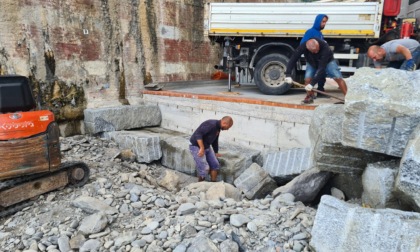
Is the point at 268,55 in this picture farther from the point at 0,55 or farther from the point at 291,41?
the point at 0,55

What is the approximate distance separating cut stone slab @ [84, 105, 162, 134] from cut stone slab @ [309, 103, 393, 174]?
5027 mm

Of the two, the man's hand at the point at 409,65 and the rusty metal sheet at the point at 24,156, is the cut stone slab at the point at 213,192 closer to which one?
the rusty metal sheet at the point at 24,156

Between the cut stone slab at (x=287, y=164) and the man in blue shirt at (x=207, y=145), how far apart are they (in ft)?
3.19

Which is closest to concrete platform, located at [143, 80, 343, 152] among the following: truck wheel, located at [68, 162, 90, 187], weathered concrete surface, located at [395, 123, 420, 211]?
weathered concrete surface, located at [395, 123, 420, 211]

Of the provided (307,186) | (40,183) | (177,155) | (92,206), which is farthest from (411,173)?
(40,183)

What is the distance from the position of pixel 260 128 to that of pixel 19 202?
14.1ft

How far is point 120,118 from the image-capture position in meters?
7.41

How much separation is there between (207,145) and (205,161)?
29 cm

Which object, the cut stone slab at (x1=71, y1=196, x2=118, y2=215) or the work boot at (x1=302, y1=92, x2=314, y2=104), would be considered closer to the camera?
the cut stone slab at (x1=71, y1=196, x2=118, y2=215)

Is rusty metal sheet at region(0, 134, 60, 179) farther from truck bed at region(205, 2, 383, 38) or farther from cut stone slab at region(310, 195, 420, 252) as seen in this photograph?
truck bed at region(205, 2, 383, 38)

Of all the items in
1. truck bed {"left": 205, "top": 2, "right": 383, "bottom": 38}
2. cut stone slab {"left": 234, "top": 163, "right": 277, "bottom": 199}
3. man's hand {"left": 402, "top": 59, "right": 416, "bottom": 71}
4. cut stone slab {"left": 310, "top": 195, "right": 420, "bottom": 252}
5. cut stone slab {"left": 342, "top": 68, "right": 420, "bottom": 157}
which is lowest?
cut stone slab {"left": 234, "top": 163, "right": 277, "bottom": 199}

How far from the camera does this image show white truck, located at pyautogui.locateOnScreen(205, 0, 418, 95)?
21.1ft

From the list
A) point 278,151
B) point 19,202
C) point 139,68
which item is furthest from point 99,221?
point 139,68

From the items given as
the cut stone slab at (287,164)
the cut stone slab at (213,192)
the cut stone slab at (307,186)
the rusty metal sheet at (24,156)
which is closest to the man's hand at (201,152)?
the cut stone slab at (213,192)
